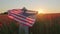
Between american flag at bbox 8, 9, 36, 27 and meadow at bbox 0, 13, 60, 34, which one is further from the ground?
american flag at bbox 8, 9, 36, 27

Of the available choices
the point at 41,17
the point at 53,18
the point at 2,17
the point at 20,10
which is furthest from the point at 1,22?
the point at 53,18

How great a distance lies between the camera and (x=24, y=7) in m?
5.33

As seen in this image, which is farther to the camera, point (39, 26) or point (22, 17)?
point (39, 26)

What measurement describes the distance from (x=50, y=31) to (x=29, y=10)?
101 cm

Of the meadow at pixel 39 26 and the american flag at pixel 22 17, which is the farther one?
the meadow at pixel 39 26

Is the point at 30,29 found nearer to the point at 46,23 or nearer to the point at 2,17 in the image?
the point at 46,23

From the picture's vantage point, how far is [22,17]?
4.86 metres

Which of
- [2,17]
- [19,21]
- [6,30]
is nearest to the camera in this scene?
[19,21]

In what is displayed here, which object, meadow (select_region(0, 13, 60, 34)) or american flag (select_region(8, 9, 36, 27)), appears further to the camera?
meadow (select_region(0, 13, 60, 34))

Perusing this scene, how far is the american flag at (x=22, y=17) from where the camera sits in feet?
15.4

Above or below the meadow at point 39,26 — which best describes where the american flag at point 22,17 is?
above

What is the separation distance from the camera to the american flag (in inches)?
185

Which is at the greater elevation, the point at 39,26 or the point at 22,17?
the point at 22,17

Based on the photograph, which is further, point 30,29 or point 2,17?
point 2,17
